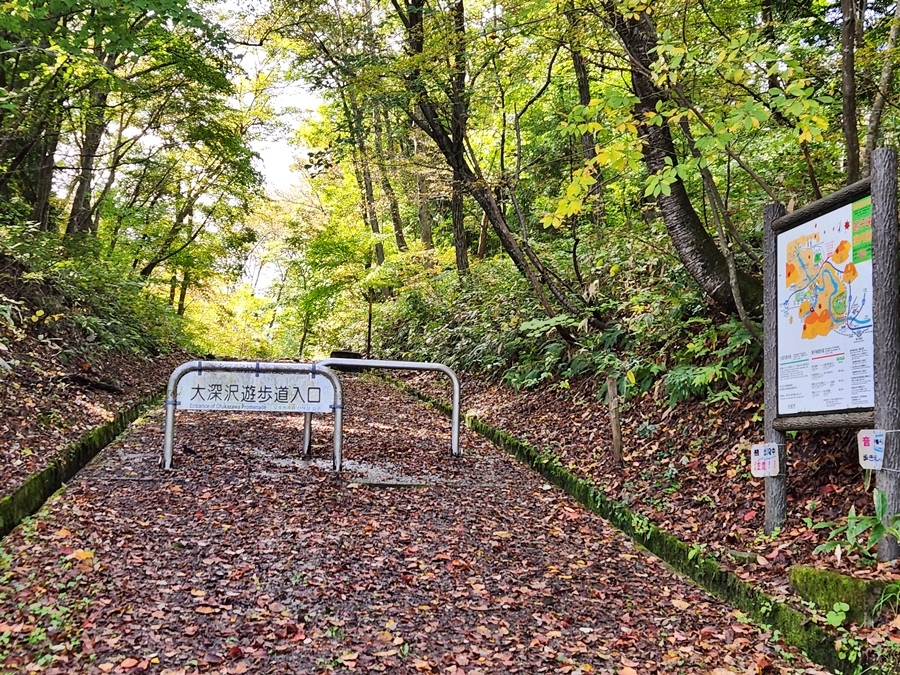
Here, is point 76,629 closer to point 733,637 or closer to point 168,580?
point 168,580

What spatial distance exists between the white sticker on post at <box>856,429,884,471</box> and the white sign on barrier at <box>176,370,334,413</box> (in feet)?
13.6

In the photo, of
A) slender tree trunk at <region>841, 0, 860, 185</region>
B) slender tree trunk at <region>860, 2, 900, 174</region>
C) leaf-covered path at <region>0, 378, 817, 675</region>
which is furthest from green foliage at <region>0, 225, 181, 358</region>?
slender tree trunk at <region>860, 2, 900, 174</region>

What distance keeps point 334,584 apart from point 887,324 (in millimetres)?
3293

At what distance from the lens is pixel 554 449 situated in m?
6.40

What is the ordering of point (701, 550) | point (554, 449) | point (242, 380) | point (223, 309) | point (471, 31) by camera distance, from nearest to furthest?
point (701, 550)
point (242, 380)
point (554, 449)
point (471, 31)
point (223, 309)

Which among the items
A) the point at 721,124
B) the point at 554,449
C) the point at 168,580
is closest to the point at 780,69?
the point at 721,124

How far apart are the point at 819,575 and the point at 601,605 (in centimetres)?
114

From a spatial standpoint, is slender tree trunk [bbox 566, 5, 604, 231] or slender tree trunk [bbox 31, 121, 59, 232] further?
A: slender tree trunk [bbox 31, 121, 59, 232]

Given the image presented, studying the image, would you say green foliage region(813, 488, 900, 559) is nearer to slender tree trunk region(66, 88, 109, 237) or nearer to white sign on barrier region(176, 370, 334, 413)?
white sign on barrier region(176, 370, 334, 413)

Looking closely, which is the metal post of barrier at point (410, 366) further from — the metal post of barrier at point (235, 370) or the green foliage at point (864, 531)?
the green foliage at point (864, 531)

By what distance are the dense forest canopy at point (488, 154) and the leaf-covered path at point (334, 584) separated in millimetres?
2174

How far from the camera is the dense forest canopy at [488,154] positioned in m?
4.96

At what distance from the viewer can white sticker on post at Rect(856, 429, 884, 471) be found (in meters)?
3.23

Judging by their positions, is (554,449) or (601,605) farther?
(554,449)
